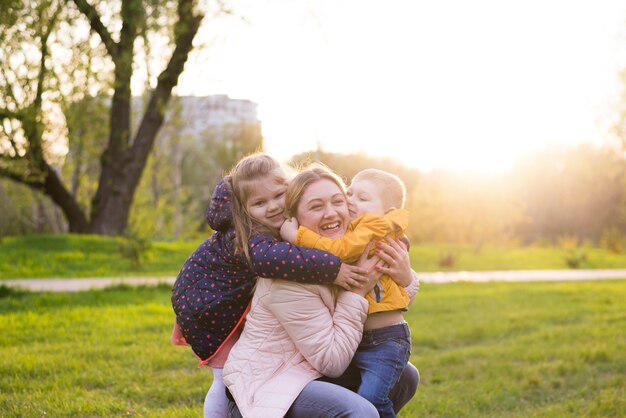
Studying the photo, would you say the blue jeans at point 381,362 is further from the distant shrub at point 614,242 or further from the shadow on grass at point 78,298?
the distant shrub at point 614,242

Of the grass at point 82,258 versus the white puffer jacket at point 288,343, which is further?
the grass at point 82,258

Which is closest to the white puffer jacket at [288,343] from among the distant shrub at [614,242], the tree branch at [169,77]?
the tree branch at [169,77]

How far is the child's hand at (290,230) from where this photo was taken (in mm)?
2611

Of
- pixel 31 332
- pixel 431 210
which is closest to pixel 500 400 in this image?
pixel 31 332

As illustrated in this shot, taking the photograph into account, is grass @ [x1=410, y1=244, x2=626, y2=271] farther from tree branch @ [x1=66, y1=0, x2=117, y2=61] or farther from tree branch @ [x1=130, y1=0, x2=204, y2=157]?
tree branch @ [x1=66, y1=0, x2=117, y2=61]

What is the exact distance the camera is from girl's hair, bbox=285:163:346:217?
8.71ft

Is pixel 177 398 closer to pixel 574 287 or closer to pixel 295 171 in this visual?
pixel 295 171

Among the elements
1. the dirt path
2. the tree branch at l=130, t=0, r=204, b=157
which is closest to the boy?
the dirt path

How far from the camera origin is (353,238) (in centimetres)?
261

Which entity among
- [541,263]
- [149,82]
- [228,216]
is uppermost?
[149,82]

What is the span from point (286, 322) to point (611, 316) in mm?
7963

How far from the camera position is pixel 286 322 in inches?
98.5

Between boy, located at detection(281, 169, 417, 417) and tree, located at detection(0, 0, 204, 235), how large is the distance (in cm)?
773

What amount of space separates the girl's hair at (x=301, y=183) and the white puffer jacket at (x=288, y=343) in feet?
1.05
